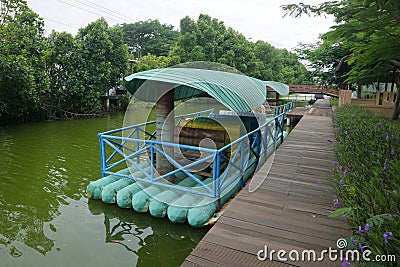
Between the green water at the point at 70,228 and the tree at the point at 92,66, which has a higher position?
the tree at the point at 92,66

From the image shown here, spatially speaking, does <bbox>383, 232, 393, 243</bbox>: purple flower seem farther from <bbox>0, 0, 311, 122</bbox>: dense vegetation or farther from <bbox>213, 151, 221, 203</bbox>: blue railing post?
<bbox>0, 0, 311, 122</bbox>: dense vegetation

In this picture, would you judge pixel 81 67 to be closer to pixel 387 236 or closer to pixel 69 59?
pixel 69 59

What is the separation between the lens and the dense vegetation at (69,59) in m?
12.9

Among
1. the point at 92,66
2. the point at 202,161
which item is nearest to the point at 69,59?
the point at 92,66

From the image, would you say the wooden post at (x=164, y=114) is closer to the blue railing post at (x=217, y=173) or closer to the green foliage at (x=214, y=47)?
the blue railing post at (x=217, y=173)

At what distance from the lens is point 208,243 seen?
2.58 m

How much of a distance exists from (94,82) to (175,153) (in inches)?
536

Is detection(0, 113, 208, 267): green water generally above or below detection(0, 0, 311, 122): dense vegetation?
below


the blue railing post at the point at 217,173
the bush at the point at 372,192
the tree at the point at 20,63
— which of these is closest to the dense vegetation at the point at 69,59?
the tree at the point at 20,63

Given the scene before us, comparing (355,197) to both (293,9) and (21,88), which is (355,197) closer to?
(293,9)

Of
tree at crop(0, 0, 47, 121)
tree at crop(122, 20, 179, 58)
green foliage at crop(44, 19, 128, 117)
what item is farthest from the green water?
tree at crop(122, 20, 179, 58)

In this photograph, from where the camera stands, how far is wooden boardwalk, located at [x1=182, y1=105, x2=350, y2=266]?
94.8 inches

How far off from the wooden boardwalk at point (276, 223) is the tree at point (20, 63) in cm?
1233

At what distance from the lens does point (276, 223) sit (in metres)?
2.93
